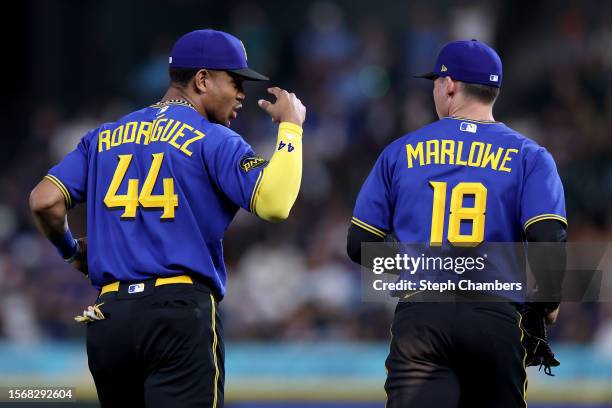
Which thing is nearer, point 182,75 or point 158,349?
point 158,349

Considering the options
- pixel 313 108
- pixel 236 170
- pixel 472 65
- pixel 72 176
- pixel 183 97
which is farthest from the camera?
pixel 313 108

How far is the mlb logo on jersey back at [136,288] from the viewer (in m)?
5.02

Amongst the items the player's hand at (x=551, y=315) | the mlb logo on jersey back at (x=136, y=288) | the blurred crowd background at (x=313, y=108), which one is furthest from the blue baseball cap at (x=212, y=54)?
the blurred crowd background at (x=313, y=108)

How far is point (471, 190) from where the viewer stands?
5.24 metres

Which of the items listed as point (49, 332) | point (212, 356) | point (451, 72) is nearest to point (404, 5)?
point (49, 332)

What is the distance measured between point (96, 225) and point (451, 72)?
1.81 m

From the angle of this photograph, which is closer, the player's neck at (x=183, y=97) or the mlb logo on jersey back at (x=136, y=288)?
the mlb logo on jersey back at (x=136, y=288)

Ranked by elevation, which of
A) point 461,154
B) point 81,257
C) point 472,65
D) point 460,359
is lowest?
point 460,359

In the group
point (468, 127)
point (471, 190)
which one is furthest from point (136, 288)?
point (468, 127)

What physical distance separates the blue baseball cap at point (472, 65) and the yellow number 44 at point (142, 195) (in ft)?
4.81

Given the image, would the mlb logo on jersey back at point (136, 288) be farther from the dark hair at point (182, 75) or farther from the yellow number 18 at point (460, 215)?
the yellow number 18 at point (460, 215)

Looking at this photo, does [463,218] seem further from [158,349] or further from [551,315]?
[158,349]

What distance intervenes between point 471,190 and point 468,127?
35 cm

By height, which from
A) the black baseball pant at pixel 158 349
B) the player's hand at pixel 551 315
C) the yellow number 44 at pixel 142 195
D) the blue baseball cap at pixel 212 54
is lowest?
the black baseball pant at pixel 158 349
